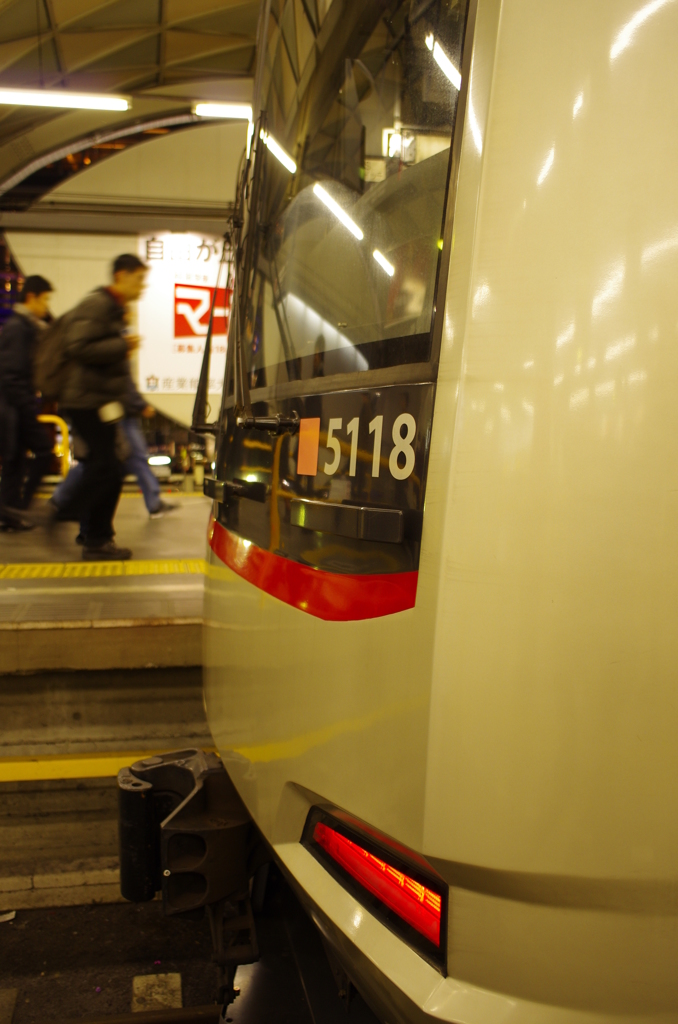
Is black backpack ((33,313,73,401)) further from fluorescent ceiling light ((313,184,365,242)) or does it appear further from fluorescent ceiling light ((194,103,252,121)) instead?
fluorescent ceiling light ((194,103,252,121))

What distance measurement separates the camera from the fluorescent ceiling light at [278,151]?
1888 millimetres

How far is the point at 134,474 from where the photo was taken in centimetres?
616

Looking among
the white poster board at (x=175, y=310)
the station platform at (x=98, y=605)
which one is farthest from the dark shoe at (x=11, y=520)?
the white poster board at (x=175, y=310)

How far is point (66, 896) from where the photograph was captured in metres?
2.80

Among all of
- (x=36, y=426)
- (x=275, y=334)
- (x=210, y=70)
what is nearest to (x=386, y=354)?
(x=275, y=334)

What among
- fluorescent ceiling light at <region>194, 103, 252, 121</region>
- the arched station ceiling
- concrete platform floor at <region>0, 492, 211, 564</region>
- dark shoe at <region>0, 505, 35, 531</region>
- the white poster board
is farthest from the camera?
the white poster board

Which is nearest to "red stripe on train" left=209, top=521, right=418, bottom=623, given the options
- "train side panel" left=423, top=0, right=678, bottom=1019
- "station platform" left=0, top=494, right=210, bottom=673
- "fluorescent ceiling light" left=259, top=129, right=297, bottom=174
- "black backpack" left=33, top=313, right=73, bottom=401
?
"train side panel" left=423, top=0, right=678, bottom=1019

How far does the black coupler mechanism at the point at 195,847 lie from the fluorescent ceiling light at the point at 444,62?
1716 millimetres

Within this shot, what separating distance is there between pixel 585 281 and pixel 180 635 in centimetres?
213

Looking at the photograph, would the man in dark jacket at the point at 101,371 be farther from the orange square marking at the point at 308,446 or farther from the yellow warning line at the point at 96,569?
the orange square marking at the point at 308,446

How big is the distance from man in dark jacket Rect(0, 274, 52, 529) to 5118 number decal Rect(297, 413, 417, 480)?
15.1ft

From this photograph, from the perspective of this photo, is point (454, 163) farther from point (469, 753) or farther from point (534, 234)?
point (469, 753)

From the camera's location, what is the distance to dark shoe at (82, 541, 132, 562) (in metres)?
4.71

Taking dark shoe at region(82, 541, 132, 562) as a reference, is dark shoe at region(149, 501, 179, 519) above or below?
above
